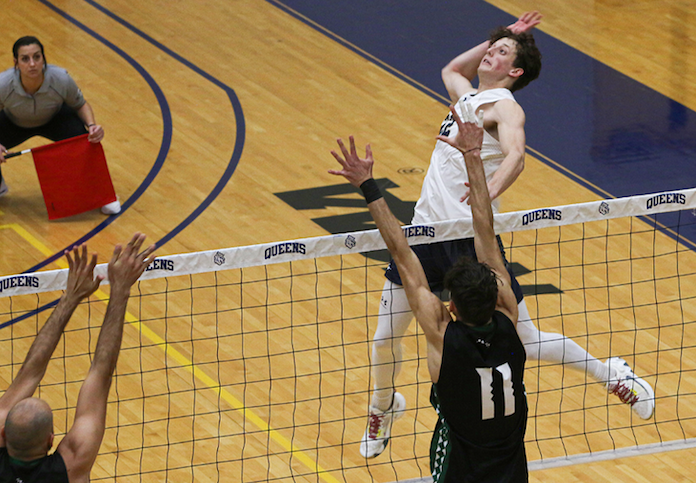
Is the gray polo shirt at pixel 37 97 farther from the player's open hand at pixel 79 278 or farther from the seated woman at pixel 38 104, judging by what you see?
the player's open hand at pixel 79 278

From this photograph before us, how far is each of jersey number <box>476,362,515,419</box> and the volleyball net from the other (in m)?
1.37

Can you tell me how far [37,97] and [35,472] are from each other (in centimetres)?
694

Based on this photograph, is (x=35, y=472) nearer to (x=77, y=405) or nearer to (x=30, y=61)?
(x=77, y=405)

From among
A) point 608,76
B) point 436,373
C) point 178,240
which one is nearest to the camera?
point 436,373

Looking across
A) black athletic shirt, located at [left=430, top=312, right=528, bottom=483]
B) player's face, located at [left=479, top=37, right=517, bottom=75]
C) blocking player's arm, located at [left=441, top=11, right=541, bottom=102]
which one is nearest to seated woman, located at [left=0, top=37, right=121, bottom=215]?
blocking player's arm, located at [left=441, top=11, right=541, bottom=102]

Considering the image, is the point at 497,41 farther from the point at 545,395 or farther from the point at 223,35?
the point at 223,35

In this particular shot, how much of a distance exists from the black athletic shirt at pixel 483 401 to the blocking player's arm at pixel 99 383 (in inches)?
58.5

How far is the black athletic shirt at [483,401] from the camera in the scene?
509cm

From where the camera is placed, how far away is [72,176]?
1097cm

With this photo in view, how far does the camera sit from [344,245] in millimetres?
6281

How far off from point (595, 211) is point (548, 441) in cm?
195

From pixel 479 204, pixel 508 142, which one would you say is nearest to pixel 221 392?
pixel 508 142

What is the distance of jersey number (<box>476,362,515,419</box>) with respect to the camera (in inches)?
200

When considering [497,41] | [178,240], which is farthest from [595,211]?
[178,240]
